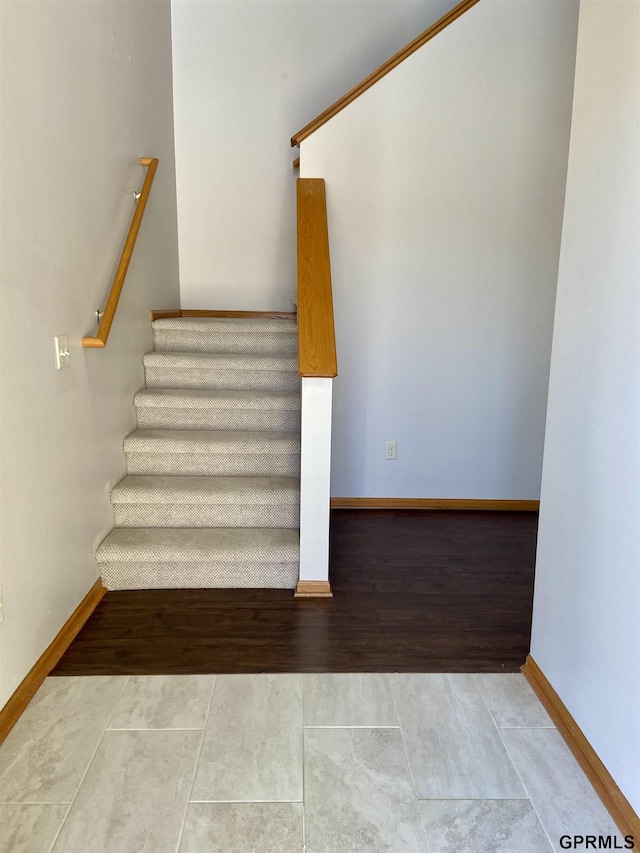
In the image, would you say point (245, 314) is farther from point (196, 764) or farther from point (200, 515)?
point (196, 764)

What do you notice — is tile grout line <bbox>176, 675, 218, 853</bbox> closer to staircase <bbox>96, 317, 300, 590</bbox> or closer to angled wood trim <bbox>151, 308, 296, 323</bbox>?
Answer: staircase <bbox>96, 317, 300, 590</bbox>

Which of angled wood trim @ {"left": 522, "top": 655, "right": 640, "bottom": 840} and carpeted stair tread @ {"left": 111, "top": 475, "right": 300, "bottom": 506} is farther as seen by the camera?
carpeted stair tread @ {"left": 111, "top": 475, "right": 300, "bottom": 506}

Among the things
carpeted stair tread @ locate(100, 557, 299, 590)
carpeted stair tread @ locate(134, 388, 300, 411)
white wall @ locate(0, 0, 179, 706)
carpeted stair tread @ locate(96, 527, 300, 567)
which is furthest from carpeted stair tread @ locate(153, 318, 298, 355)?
carpeted stair tread @ locate(100, 557, 299, 590)

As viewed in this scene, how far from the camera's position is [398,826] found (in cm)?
136

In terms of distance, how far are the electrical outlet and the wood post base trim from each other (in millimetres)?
1246

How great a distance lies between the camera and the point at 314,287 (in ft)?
8.37

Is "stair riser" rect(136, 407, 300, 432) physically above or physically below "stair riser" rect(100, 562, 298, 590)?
above

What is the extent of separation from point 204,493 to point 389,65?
2.39m

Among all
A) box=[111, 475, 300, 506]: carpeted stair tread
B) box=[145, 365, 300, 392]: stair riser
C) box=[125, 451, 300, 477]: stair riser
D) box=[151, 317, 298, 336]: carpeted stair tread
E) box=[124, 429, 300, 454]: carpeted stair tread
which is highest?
box=[151, 317, 298, 336]: carpeted stair tread

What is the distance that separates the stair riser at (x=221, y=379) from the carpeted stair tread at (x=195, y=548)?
0.94 meters

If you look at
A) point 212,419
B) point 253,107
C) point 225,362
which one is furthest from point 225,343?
→ point 253,107

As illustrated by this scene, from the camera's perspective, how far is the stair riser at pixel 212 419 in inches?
117

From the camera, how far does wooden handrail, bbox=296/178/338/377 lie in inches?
89.5

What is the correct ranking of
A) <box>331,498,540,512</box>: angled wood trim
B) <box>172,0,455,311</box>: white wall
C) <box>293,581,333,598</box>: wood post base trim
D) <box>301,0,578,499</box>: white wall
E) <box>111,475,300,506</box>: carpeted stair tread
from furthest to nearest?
<box>172,0,455,311</box>: white wall, <box>331,498,540,512</box>: angled wood trim, <box>301,0,578,499</box>: white wall, <box>111,475,300,506</box>: carpeted stair tread, <box>293,581,333,598</box>: wood post base trim
